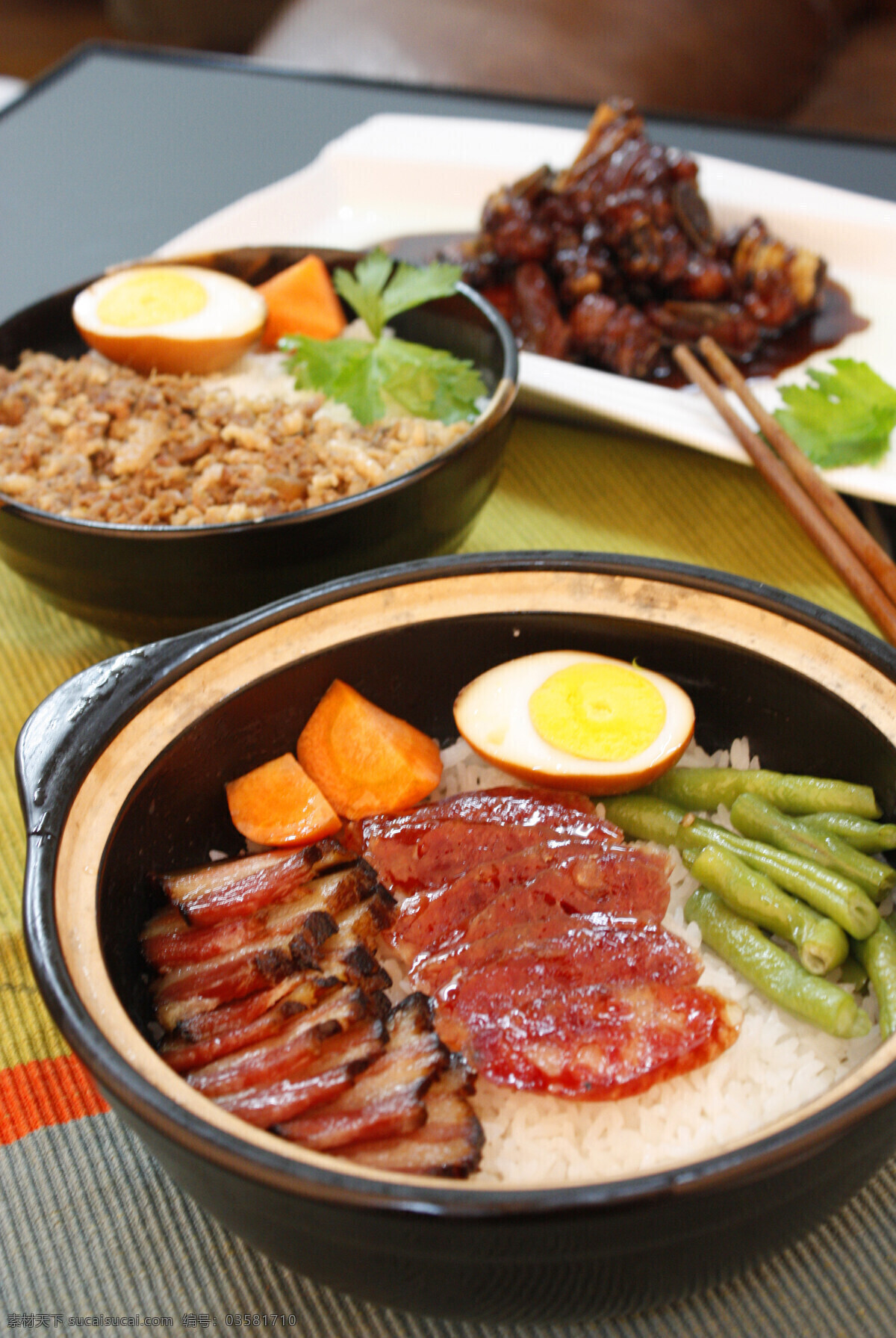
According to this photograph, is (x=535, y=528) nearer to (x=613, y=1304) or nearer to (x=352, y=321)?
(x=352, y=321)

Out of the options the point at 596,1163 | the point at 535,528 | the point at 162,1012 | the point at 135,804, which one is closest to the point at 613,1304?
the point at 596,1163

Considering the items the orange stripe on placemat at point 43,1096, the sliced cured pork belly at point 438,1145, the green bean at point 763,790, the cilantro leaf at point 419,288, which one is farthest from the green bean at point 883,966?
the cilantro leaf at point 419,288

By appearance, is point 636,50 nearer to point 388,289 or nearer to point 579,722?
point 388,289

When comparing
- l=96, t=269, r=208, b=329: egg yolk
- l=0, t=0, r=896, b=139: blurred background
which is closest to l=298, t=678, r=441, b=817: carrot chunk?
l=96, t=269, r=208, b=329: egg yolk

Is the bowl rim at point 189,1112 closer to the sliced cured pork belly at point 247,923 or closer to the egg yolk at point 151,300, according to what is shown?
the sliced cured pork belly at point 247,923

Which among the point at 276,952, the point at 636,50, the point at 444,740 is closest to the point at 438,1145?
the point at 276,952

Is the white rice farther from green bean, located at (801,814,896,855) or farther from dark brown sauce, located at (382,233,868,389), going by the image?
dark brown sauce, located at (382,233,868,389)
